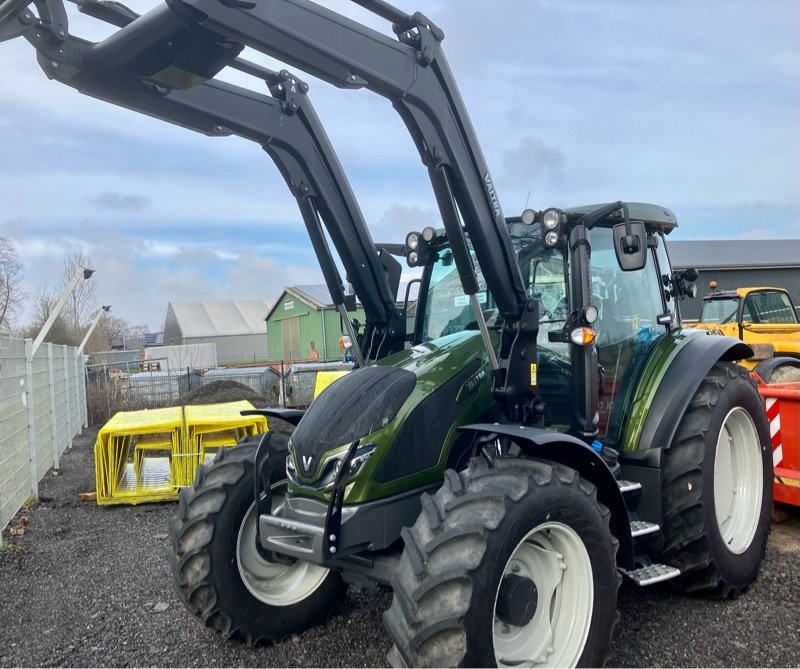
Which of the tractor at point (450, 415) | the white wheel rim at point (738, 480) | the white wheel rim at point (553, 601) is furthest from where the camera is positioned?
the white wheel rim at point (738, 480)

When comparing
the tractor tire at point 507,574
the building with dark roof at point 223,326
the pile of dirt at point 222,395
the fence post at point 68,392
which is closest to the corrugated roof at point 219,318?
the building with dark roof at point 223,326

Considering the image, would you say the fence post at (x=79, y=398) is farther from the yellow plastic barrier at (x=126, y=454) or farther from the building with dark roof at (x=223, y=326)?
the building with dark roof at (x=223, y=326)

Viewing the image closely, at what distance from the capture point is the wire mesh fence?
7040 millimetres

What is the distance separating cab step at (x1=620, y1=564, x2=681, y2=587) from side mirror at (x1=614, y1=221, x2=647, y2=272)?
1628mm

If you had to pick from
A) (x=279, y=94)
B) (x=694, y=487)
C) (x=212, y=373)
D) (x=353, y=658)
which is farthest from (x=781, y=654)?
(x=212, y=373)

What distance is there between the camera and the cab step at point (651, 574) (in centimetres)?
362

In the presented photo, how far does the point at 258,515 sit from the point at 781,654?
112 inches

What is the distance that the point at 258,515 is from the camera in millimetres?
3705

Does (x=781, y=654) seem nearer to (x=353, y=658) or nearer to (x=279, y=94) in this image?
(x=353, y=658)

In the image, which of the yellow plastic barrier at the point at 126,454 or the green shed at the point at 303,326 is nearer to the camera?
the yellow plastic barrier at the point at 126,454

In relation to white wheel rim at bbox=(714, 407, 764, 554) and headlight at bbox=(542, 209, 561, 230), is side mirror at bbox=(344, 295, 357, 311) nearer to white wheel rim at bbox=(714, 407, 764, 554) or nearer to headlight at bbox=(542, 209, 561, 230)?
headlight at bbox=(542, 209, 561, 230)

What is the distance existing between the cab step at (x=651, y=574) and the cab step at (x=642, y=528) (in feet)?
0.63

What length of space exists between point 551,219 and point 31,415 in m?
7.29

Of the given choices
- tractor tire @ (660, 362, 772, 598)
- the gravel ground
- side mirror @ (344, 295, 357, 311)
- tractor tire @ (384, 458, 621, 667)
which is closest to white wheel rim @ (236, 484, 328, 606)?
the gravel ground
